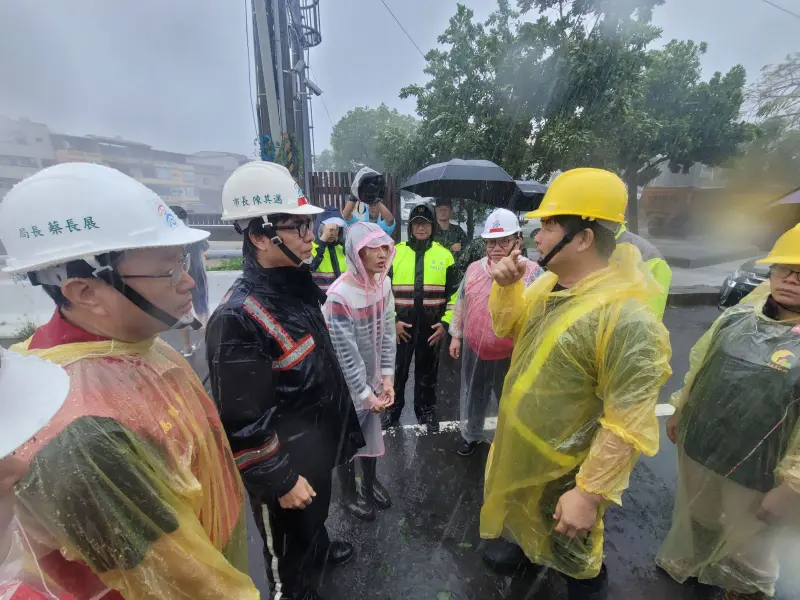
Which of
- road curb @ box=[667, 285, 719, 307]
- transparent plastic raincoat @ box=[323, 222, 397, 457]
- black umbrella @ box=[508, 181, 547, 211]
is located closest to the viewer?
transparent plastic raincoat @ box=[323, 222, 397, 457]

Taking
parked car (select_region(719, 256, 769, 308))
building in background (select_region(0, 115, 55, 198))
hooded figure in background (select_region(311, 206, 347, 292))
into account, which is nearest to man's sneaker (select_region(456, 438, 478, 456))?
hooded figure in background (select_region(311, 206, 347, 292))

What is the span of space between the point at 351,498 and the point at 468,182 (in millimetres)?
4772

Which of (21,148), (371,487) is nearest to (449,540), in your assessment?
(371,487)

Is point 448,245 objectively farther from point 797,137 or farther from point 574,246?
point 797,137

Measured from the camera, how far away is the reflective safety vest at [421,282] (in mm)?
3453

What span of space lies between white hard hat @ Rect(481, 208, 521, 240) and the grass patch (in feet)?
22.7

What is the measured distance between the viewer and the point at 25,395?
59cm

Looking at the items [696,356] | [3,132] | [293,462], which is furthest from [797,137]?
[3,132]

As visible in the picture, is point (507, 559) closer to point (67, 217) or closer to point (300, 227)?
point (300, 227)

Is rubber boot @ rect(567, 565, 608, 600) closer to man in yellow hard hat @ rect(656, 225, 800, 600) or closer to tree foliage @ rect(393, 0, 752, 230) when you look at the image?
man in yellow hard hat @ rect(656, 225, 800, 600)

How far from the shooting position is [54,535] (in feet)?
2.63

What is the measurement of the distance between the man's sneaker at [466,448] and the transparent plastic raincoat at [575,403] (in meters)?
1.27

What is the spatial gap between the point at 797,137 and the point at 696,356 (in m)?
15.5

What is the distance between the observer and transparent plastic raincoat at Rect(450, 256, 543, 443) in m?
2.88
